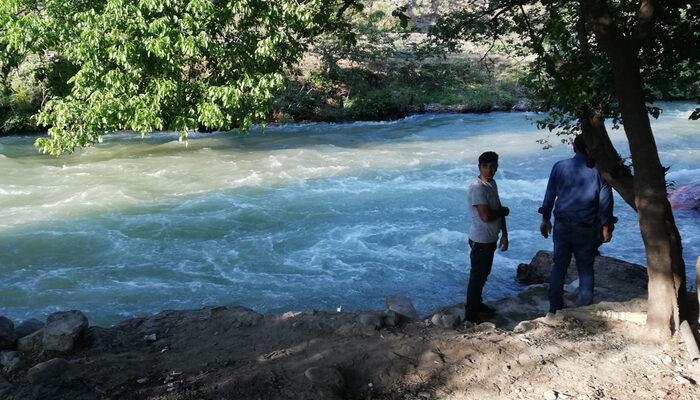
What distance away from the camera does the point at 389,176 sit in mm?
16672

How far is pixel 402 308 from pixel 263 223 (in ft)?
24.6

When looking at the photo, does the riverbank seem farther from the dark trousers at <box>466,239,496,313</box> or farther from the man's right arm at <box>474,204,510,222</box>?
the man's right arm at <box>474,204,510,222</box>

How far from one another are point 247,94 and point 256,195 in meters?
9.11

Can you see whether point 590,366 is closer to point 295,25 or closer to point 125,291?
point 295,25

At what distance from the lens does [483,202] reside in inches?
212

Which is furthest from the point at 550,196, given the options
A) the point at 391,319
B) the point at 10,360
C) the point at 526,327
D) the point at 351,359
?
the point at 10,360

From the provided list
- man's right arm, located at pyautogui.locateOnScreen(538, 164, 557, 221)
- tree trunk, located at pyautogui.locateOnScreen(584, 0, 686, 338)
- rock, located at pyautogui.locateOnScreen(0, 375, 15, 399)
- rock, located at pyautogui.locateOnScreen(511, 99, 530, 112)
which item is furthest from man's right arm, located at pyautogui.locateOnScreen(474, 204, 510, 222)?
rock, located at pyautogui.locateOnScreen(511, 99, 530, 112)

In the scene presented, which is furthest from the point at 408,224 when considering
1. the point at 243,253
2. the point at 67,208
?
the point at 67,208

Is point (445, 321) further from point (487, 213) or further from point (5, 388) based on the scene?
point (5, 388)

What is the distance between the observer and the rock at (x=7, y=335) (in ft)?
16.4

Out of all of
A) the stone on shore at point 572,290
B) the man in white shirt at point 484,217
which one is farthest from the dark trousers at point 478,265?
the stone on shore at point 572,290

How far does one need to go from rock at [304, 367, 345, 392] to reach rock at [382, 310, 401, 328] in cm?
116

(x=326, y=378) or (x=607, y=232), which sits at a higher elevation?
(x=607, y=232)

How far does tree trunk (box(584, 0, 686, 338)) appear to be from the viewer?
13.1 feet
